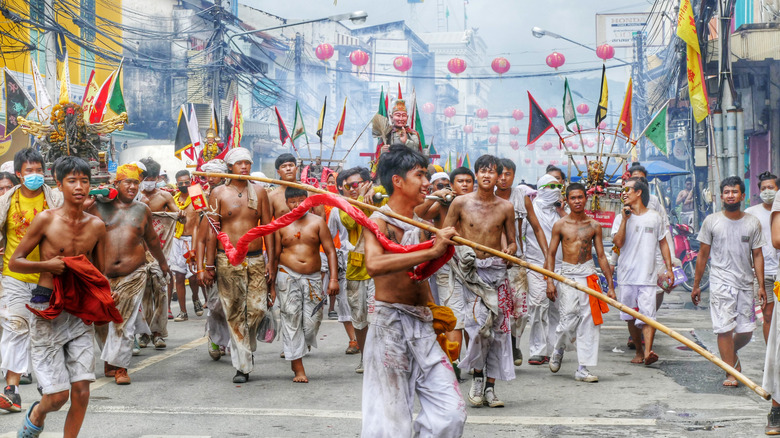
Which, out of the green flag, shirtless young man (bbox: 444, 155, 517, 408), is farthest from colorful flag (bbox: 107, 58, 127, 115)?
the green flag

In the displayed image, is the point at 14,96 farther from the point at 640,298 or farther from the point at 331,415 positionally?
the point at 640,298

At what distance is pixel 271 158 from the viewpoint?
4650 centimetres

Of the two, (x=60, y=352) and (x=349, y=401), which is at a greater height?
(x=60, y=352)

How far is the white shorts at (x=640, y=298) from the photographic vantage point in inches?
350

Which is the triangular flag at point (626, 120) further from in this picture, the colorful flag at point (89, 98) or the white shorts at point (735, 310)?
the colorful flag at point (89, 98)

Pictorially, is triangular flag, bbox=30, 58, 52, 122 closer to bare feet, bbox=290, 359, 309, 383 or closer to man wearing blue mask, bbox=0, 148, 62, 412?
man wearing blue mask, bbox=0, 148, 62, 412

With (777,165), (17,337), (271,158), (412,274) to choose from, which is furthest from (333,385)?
(271,158)

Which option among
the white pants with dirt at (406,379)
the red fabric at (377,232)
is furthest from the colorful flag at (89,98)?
the white pants with dirt at (406,379)

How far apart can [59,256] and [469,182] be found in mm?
3759

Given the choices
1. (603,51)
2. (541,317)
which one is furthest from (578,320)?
(603,51)

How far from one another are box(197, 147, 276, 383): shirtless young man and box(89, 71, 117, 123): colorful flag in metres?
2.46

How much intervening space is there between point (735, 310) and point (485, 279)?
2.39m

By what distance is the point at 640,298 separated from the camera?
29.4 feet

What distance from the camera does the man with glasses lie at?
29.4ft
